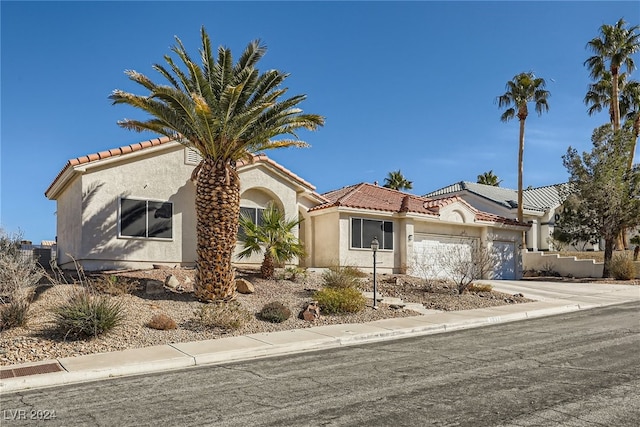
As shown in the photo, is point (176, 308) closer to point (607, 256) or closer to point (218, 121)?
point (218, 121)

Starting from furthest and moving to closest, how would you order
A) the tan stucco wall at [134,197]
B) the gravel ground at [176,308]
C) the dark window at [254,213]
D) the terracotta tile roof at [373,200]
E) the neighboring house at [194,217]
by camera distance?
the terracotta tile roof at [373,200] → the dark window at [254,213] → the neighboring house at [194,217] → the tan stucco wall at [134,197] → the gravel ground at [176,308]

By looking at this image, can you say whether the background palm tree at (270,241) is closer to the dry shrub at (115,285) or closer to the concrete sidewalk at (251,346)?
the dry shrub at (115,285)

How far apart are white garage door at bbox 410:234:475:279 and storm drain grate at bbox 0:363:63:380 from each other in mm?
17307

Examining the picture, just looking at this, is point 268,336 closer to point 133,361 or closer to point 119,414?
point 133,361

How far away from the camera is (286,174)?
21.5 meters

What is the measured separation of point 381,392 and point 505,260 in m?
23.2

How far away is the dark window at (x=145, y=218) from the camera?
18.0 m

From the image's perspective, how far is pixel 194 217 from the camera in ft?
63.9

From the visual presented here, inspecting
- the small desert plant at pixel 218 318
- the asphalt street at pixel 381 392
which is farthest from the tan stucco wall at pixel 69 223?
the asphalt street at pixel 381 392

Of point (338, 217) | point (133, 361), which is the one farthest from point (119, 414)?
point (338, 217)

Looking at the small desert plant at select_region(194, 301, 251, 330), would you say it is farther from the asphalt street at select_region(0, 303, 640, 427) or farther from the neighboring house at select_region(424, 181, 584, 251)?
the neighboring house at select_region(424, 181, 584, 251)

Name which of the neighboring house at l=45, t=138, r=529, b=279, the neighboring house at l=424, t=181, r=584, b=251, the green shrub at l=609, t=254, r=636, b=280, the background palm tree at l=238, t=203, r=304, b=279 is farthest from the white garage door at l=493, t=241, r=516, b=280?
the background palm tree at l=238, t=203, r=304, b=279

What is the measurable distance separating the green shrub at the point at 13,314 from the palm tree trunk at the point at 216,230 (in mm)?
4465

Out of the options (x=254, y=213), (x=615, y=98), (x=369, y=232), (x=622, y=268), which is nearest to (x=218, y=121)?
(x=254, y=213)
